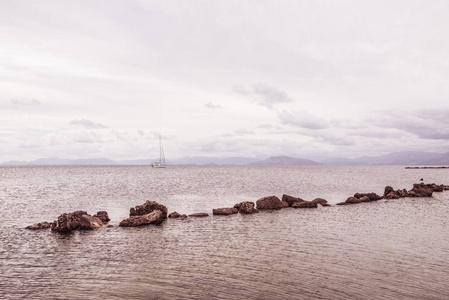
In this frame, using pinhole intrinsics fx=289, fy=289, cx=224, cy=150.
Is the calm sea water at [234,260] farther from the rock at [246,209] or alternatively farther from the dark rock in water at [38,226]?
the rock at [246,209]

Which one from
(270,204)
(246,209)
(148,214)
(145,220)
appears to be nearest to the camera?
(145,220)

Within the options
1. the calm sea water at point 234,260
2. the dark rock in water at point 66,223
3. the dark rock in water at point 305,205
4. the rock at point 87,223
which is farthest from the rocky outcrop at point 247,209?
the dark rock in water at point 66,223

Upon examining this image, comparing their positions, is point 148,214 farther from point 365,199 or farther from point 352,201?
point 365,199

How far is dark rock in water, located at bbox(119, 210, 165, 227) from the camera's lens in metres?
34.7

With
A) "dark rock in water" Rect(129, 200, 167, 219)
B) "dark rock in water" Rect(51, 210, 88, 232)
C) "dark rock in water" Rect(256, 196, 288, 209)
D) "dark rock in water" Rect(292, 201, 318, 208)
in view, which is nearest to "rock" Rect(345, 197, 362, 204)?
"dark rock in water" Rect(292, 201, 318, 208)

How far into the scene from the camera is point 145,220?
35.4 meters

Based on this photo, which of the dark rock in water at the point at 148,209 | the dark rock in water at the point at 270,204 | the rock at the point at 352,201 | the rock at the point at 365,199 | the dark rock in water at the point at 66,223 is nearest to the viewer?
the dark rock in water at the point at 66,223

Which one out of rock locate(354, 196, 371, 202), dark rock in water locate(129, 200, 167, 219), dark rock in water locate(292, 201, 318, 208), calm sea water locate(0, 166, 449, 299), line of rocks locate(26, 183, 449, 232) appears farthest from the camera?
rock locate(354, 196, 371, 202)

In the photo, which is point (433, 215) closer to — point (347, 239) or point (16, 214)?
point (347, 239)

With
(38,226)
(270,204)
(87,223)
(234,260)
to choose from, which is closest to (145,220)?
(87,223)

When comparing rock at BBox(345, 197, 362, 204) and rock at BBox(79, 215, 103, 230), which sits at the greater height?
rock at BBox(79, 215, 103, 230)

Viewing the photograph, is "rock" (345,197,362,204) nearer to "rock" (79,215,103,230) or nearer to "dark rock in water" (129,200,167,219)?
"dark rock in water" (129,200,167,219)

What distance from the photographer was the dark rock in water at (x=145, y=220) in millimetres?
34731

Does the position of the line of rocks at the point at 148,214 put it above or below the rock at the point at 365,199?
above
